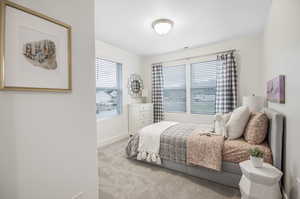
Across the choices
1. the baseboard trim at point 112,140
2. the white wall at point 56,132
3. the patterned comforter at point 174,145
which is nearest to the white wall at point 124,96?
the baseboard trim at point 112,140

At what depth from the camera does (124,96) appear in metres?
4.14

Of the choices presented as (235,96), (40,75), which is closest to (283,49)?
(235,96)

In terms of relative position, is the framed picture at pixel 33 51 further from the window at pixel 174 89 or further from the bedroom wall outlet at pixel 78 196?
the window at pixel 174 89

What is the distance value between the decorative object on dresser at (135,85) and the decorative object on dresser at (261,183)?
3.51 metres

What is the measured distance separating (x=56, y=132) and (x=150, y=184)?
57.5 inches

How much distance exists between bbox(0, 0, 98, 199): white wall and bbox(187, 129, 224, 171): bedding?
131 cm

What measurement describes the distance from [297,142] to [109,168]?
7.78 feet

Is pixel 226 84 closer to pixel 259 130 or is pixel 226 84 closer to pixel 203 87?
pixel 203 87

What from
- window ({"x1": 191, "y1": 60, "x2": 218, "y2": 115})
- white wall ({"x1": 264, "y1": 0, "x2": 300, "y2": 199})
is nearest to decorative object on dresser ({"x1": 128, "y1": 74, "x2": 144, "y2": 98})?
window ({"x1": 191, "y1": 60, "x2": 218, "y2": 115})

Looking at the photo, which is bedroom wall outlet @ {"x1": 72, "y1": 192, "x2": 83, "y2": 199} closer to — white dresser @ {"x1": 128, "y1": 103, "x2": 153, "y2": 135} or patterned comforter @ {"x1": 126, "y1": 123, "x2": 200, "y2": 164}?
patterned comforter @ {"x1": 126, "y1": 123, "x2": 200, "y2": 164}

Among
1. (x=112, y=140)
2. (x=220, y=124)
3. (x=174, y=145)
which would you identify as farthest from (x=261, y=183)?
(x=112, y=140)

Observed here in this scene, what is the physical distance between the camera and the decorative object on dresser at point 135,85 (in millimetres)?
4363

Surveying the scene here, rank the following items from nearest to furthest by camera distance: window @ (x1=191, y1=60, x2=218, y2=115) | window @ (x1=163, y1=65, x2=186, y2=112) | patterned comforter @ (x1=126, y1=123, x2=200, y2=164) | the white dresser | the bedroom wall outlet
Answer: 1. the bedroom wall outlet
2. patterned comforter @ (x1=126, y1=123, x2=200, y2=164)
3. window @ (x1=191, y1=60, x2=218, y2=115)
4. the white dresser
5. window @ (x1=163, y1=65, x2=186, y2=112)

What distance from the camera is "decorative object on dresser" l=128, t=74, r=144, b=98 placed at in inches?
172
